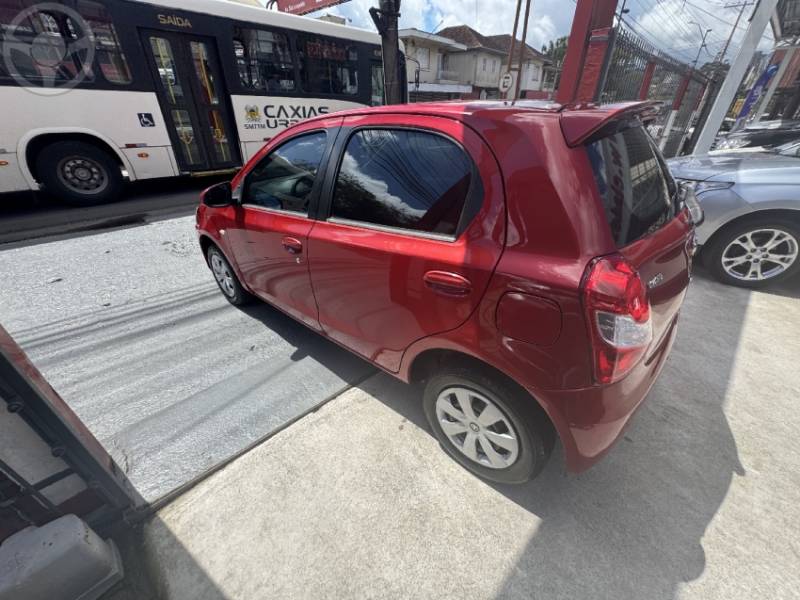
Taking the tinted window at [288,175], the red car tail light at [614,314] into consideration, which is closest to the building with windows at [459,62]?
the tinted window at [288,175]

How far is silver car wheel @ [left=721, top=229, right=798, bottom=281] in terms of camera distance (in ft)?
10.9

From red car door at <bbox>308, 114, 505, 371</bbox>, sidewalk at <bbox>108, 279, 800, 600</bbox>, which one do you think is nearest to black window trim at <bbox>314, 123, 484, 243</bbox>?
red car door at <bbox>308, 114, 505, 371</bbox>

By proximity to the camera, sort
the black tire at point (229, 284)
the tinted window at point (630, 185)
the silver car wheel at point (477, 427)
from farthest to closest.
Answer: the black tire at point (229, 284), the silver car wheel at point (477, 427), the tinted window at point (630, 185)

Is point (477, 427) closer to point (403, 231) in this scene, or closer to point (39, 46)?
point (403, 231)

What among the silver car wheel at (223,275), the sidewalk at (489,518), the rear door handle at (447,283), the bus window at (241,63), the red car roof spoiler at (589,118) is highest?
the bus window at (241,63)

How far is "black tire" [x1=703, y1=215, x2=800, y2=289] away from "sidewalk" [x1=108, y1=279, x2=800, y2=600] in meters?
1.79

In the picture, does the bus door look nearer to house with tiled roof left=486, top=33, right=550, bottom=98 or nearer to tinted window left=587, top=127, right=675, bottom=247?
tinted window left=587, top=127, right=675, bottom=247

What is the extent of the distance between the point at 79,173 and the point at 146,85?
185 centimetres

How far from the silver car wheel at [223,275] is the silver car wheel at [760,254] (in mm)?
4806

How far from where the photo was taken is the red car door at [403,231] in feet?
4.58

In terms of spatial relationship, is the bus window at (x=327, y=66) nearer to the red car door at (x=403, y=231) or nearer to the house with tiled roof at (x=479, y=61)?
the red car door at (x=403, y=231)

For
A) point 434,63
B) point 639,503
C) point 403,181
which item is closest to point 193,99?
point 403,181

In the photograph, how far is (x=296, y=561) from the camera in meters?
1.54

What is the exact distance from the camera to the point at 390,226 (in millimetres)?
1695
